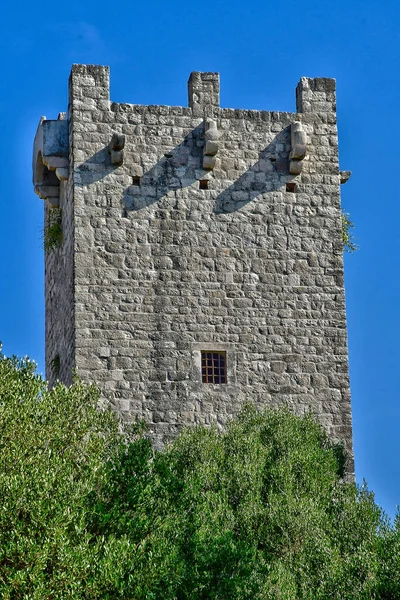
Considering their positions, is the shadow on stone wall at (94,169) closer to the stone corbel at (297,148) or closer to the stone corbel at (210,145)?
the stone corbel at (210,145)

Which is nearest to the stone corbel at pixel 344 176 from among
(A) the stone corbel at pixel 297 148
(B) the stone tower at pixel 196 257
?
(B) the stone tower at pixel 196 257

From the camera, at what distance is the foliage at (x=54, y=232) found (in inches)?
1056

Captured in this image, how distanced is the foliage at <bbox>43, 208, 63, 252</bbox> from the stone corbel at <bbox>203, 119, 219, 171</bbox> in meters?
2.72

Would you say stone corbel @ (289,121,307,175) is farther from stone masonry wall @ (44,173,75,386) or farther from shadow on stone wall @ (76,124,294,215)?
stone masonry wall @ (44,173,75,386)

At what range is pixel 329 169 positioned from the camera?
26.8 metres

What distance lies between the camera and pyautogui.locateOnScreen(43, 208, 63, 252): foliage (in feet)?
88.0

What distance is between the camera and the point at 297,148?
86.2 feet

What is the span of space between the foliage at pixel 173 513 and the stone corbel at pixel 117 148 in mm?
4458

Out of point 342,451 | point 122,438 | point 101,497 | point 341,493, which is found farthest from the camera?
point 342,451

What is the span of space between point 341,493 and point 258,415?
1.81 metres

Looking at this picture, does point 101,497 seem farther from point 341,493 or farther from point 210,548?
point 341,493

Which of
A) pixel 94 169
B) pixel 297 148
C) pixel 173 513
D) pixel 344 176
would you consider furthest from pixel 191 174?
pixel 173 513

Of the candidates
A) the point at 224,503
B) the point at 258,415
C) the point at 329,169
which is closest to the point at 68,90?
the point at 329,169

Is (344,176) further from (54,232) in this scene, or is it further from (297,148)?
(54,232)
